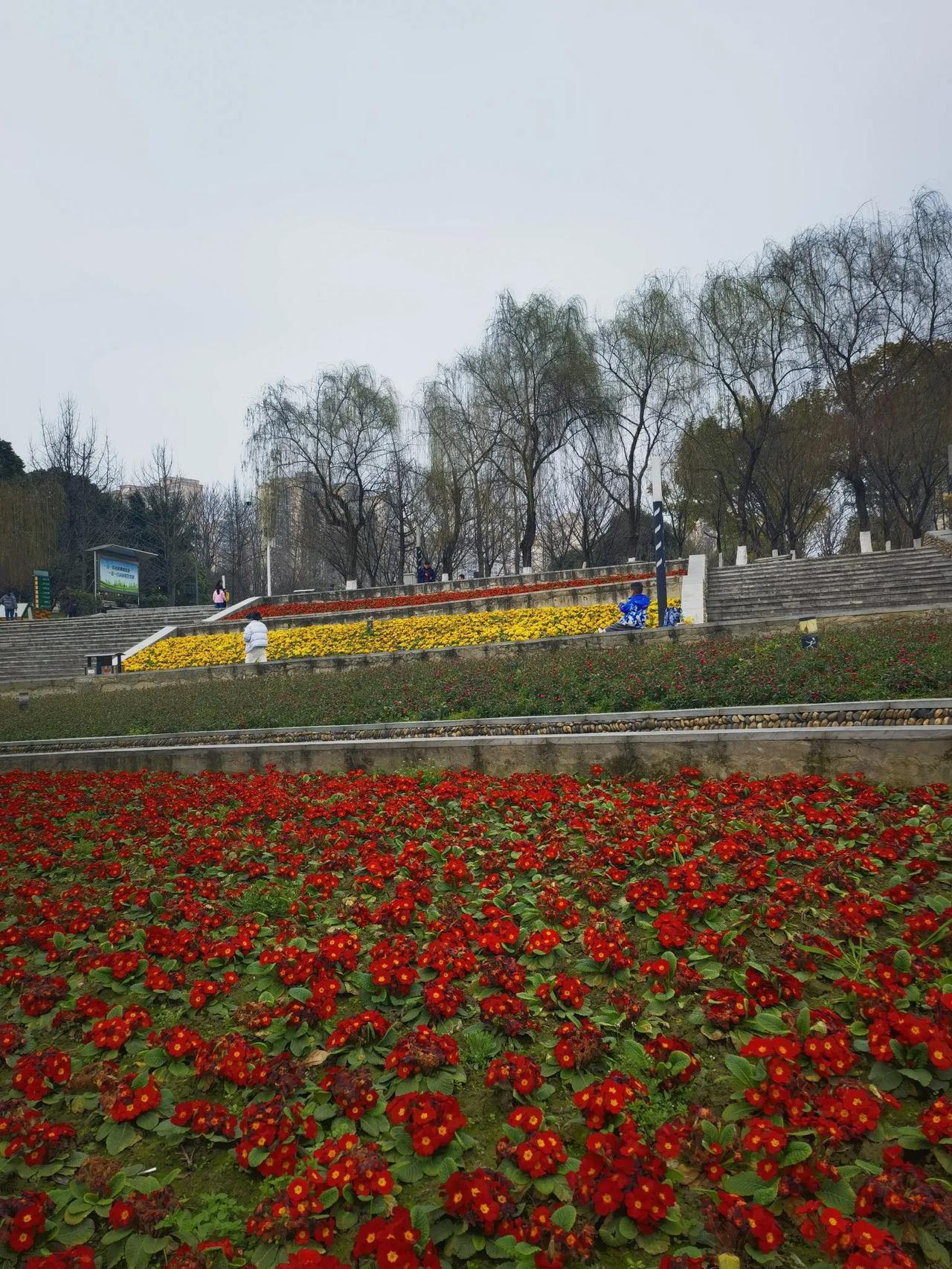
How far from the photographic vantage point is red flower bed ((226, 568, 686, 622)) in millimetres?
19500

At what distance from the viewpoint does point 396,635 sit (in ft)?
59.6

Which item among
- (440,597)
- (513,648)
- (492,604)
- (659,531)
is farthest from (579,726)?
(440,597)

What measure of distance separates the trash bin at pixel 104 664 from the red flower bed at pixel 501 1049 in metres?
16.8

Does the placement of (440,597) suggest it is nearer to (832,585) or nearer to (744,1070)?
(832,585)

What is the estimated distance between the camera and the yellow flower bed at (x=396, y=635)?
53.3ft

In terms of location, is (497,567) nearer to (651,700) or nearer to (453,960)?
(651,700)

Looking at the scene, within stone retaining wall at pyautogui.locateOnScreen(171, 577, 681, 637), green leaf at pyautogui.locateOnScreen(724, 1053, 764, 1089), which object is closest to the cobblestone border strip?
Result: green leaf at pyautogui.locateOnScreen(724, 1053, 764, 1089)

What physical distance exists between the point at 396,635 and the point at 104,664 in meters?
8.58

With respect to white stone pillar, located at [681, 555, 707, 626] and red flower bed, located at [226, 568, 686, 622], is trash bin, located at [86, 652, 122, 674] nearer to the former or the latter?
Answer: red flower bed, located at [226, 568, 686, 622]

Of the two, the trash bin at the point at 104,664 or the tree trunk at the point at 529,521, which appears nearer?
the trash bin at the point at 104,664

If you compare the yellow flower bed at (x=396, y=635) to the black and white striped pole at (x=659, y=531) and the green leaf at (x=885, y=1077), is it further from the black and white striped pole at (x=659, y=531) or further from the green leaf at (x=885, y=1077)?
the green leaf at (x=885, y=1077)

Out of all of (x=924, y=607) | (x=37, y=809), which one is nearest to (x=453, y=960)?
(x=37, y=809)

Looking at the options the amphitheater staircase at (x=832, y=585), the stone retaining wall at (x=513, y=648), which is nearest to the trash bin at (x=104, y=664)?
the stone retaining wall at (x=513, y=648)

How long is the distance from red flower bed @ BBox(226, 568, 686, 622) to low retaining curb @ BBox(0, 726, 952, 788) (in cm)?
1126
